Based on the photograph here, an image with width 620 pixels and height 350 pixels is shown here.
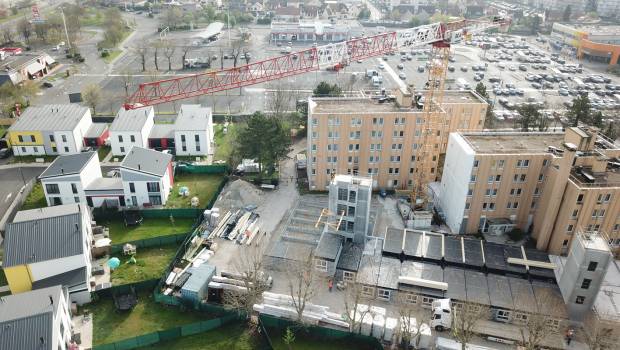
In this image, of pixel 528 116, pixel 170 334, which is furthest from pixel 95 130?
pixel 528 116

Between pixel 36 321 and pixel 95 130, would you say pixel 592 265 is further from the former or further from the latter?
pixel 95 130

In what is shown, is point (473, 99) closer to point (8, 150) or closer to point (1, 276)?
point (1, 276)

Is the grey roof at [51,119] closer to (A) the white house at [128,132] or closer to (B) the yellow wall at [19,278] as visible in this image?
(A) the white house at [128,132]

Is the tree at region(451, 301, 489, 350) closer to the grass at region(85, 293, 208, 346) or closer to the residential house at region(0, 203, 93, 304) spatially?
the grass at region(85, 293, 208, 346)

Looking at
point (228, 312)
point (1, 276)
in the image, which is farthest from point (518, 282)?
point (1, 276)

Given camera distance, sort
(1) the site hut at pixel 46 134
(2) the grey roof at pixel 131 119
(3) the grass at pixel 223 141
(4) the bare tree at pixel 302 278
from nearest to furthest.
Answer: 1. (4) the bare tree at pixel 302 278
2. (1) the site hut at pixel 46 134
3. (2) the grey roof at pixel 131 119
4. (3) the grass at pixel 223 141

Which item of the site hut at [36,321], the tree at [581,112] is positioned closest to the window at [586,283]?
the tree at [581,112]

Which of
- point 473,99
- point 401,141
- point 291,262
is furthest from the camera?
point 473,99
